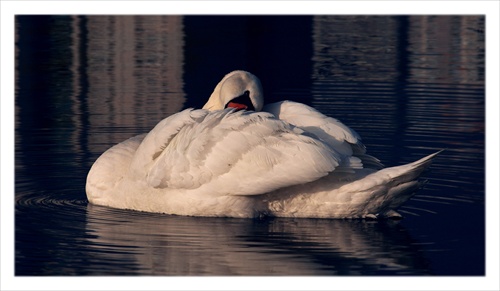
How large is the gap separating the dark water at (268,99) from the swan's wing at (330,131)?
64 centimetres

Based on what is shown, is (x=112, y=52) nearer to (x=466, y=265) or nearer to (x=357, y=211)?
(x=357, y=211)

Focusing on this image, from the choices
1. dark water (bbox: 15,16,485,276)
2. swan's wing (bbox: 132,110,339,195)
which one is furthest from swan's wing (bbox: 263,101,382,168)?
dark water (bbox: 15,16,485,276)

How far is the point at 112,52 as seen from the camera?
2366 cm

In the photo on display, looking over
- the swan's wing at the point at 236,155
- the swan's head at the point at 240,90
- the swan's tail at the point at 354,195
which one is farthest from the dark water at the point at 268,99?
the swan's head at the point at 240,90

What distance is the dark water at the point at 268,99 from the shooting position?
10.6m

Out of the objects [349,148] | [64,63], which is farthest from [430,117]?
[64,63]

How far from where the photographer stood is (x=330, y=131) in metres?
12.2

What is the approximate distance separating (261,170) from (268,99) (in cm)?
707

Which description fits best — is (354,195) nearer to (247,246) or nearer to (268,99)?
(247,246)

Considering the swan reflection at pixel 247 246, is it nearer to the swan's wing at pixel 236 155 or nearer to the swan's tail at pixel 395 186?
the swan's tail at pixel 395 186

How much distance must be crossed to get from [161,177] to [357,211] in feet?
6.43

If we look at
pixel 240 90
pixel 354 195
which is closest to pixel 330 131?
pixel 354 195

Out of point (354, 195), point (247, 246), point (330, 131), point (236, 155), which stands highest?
point (330, 131)

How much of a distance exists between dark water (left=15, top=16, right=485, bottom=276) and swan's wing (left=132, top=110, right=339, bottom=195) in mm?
413
